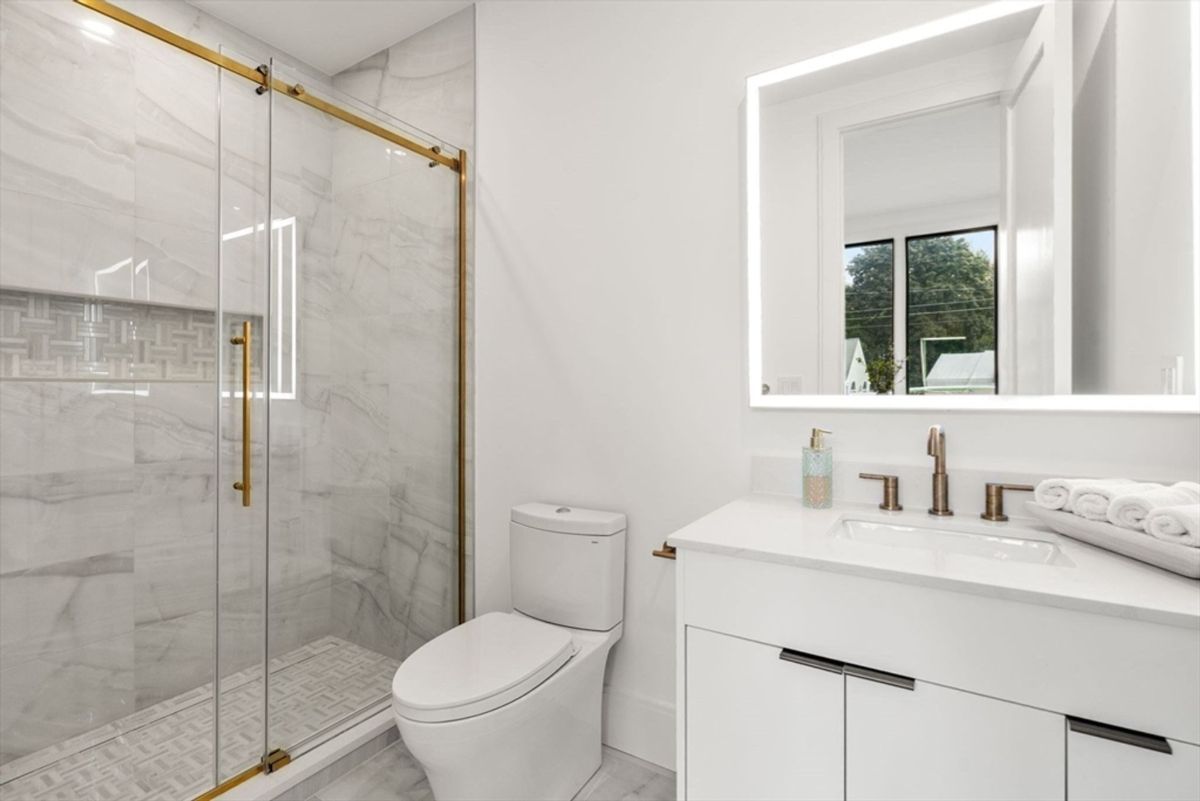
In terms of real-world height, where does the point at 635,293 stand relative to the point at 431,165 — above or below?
below

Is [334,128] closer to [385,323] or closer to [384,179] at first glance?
[384,179]

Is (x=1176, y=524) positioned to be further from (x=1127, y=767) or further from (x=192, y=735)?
(x=192, y=735)

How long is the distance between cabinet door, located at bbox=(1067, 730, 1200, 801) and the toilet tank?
3.59 feet

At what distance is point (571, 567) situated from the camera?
1.71m

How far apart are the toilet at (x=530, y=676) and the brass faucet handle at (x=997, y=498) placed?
0.93m

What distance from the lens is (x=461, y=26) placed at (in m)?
2.20

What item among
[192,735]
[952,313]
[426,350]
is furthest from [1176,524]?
[192,735]

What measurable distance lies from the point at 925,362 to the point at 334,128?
1.85 meters

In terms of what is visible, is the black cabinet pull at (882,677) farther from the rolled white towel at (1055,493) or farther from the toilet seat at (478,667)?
the toilet seat at (478,667)

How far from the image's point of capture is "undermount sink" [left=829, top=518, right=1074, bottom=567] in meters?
1.12

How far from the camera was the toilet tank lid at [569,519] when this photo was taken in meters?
1.70

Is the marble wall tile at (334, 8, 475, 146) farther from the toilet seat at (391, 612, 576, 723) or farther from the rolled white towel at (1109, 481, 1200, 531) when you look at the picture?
the rolled white towel at (1109, 481, 1200, 531)

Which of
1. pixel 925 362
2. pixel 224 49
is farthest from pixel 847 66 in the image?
pixel 224 49

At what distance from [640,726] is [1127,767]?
4.04 feet
